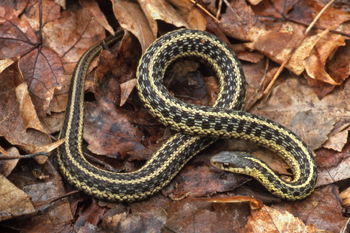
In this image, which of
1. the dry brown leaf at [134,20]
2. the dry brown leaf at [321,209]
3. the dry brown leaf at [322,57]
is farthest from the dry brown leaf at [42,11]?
the dry brown leaf at [321,209]

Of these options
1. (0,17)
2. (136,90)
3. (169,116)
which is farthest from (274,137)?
(0,17)

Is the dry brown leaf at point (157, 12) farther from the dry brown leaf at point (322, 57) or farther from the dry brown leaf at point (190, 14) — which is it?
the dry brown leaf at point (322, 57)

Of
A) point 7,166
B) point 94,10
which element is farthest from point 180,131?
point 94,10

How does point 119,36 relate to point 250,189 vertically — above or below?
above

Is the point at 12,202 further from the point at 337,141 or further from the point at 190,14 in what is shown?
the point at 337,141

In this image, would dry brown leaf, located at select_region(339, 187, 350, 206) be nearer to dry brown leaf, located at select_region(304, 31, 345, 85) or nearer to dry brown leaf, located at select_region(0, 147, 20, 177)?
dry brown leaf, located at select_region(304, 31, 345, 85)

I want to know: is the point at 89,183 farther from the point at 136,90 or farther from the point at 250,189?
the point at 250,189
